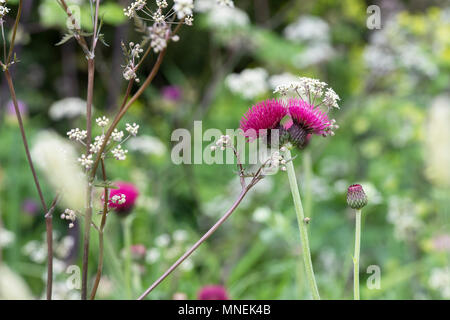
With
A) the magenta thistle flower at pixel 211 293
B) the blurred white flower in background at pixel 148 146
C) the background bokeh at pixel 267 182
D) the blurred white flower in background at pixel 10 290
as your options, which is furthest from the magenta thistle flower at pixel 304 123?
the blurred white flower in background at pixel 148 146

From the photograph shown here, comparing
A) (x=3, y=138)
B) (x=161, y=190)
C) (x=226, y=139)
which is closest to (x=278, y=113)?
(x=226, y=139)

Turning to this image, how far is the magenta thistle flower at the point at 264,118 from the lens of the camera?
30.2 inches

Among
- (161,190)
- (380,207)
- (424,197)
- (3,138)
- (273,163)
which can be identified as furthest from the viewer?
(3,138)

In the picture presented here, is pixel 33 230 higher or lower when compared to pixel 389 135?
lower

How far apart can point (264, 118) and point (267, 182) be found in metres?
2.01

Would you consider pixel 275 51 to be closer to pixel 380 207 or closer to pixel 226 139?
pixel 380 207

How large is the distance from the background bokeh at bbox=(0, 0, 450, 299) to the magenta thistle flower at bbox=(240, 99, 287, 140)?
0.79 meters

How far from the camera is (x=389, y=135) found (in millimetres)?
3023

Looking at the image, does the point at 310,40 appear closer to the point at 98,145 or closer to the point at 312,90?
the point at 312,90

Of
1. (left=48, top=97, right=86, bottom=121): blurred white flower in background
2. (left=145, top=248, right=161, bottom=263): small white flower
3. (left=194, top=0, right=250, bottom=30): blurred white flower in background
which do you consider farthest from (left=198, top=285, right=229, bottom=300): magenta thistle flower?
(left=194, top=0, right=250, bottom=30): blurred white flower in background

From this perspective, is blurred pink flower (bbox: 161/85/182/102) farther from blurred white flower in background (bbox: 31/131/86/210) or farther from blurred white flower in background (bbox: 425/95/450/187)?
blurred white flower in background (bbox: 31/131/86/210)

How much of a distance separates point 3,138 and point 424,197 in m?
2.69

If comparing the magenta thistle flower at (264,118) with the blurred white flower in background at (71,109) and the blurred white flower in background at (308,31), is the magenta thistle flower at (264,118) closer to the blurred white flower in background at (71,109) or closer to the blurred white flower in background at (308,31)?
the blurred white flower in background at (71,109)
